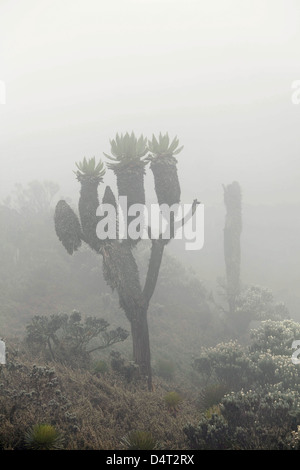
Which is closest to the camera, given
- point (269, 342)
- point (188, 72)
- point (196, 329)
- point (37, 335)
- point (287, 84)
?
point (37, 335)

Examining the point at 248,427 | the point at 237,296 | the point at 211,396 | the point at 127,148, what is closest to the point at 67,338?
the point at 211,396

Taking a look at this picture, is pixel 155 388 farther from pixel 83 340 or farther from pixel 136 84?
pixel 136 84

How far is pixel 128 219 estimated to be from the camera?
1136 cm

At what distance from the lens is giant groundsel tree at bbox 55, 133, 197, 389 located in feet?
36.6

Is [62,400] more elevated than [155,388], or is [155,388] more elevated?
[62,400]

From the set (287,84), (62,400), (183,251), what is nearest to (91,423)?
(62,400)

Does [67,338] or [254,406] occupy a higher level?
[67,338]

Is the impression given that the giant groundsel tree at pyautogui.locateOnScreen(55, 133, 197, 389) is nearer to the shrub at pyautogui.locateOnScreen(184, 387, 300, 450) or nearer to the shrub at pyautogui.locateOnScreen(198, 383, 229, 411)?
the shrub at pyautogui.locateOnScreen(198, 383, 229, 411)

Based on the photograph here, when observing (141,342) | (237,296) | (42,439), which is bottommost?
(42,439)

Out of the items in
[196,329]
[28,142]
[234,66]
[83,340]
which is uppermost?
[234,66]

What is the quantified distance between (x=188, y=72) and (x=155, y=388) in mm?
175977

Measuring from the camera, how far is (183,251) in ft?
132

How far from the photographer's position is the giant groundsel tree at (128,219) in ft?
36.6

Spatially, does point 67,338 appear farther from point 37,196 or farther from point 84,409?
point 37,196
